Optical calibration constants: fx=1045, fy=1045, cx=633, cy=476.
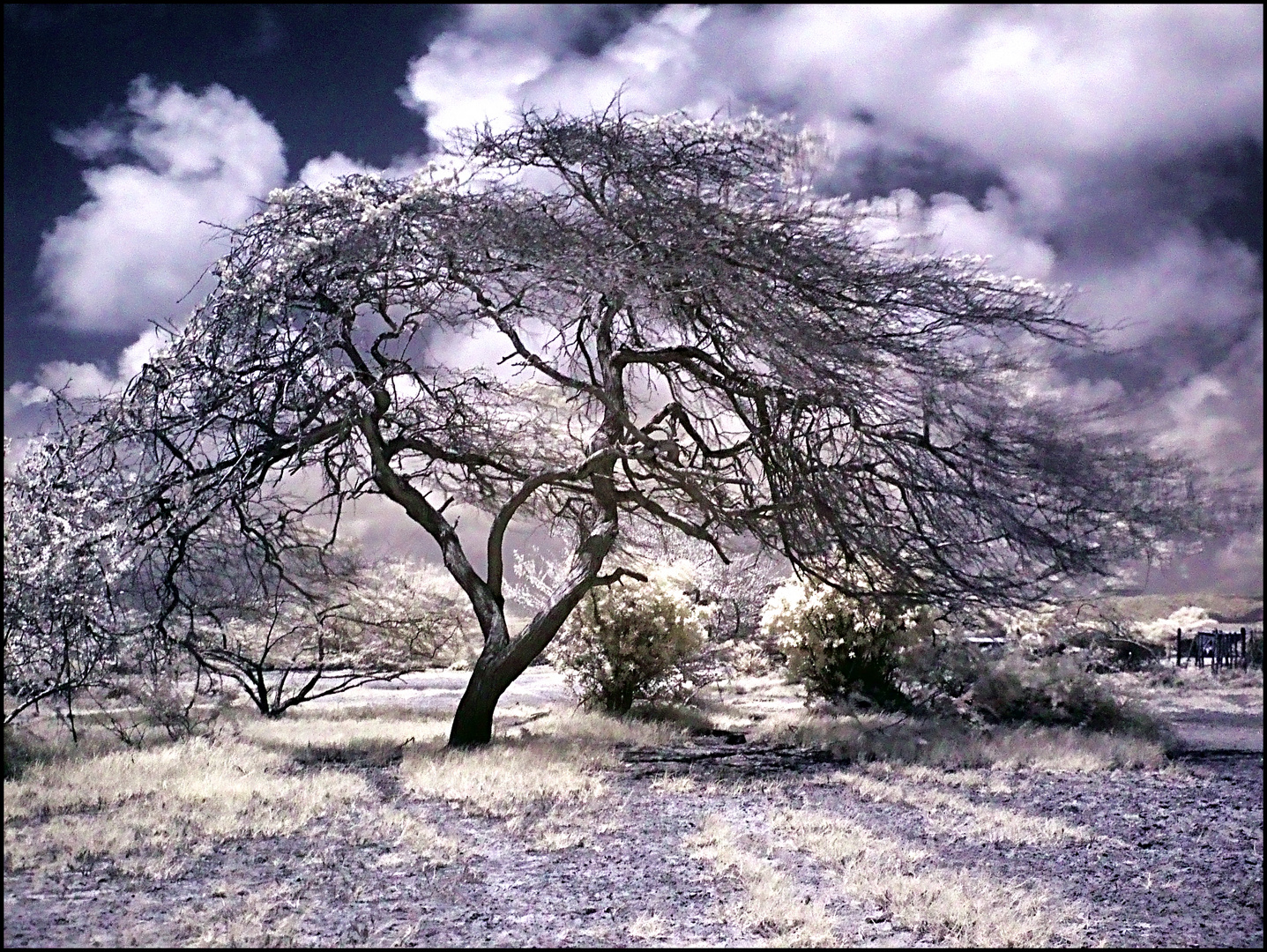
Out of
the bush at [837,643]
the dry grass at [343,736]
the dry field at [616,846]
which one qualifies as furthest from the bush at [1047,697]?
the dry grass at [343,736]

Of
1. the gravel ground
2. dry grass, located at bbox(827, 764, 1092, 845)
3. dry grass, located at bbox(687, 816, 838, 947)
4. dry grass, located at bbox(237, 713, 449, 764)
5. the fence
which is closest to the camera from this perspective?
the gravel ground

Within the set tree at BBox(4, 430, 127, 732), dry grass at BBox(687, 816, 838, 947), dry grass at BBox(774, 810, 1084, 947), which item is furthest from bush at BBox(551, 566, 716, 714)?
dry grass at BBox(687, 816, 838, 947)

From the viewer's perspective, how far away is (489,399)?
28.9 feet

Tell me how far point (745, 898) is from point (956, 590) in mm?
3796

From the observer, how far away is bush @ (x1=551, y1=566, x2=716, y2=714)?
10531 millimetres

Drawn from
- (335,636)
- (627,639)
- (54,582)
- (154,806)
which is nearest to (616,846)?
(154,806)

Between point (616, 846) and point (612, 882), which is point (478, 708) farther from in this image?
point (612, 882)

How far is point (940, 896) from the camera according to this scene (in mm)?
4184

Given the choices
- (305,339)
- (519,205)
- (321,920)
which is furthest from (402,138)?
(321,920)

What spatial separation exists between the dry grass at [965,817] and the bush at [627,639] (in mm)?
3455

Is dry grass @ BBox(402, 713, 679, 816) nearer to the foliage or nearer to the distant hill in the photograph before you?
the foliage

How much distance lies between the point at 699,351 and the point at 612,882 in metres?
4.40

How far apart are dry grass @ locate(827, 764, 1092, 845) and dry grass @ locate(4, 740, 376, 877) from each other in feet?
10.4

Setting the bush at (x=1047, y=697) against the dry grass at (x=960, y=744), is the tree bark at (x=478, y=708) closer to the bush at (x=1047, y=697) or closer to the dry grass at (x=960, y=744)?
the dry grass at (x=960, y=744)
